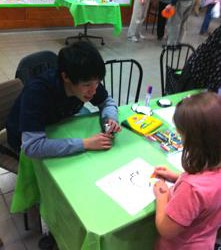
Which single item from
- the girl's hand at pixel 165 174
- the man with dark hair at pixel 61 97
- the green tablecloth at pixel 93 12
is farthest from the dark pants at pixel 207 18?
the girl's hand at pixel 165 174

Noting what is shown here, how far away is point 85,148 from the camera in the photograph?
129 centimetres

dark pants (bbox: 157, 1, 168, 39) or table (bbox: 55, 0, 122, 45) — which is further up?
table (bbox: 55, 0, 122, 45)

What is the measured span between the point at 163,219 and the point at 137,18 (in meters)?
5.04

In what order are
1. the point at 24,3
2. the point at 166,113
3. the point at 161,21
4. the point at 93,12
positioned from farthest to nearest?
the point at 161,21, the point at 24,3, the point at 93,12, the point at 166,113

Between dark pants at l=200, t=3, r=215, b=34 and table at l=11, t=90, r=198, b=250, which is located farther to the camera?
dark pants at l=200, t=3, r=215, b=34

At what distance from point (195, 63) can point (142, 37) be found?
393 cm

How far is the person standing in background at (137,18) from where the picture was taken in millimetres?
5355

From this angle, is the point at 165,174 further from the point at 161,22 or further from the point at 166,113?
the point at 161,22

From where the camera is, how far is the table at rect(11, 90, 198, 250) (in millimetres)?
999

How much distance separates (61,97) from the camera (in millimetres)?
1391

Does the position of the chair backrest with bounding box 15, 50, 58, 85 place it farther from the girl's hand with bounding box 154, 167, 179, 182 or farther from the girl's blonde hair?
the girl's blonde hair

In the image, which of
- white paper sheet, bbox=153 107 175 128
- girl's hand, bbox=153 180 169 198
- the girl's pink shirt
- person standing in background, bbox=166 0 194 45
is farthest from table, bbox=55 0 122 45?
the girl's pink shirt

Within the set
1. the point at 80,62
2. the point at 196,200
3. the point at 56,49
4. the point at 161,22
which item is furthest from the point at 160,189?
the point at 161,22

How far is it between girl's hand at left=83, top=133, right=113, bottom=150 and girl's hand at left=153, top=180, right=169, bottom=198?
30 centimetres
